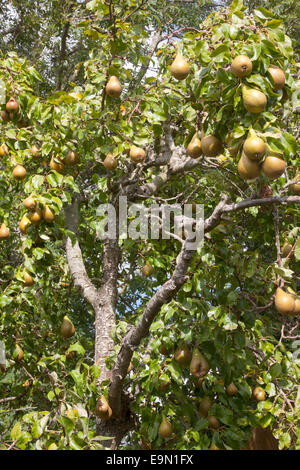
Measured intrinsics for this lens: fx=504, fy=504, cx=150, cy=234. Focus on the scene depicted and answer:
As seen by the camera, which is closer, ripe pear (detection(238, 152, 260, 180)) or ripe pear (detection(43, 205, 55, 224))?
ripe pear (detection(238, 152, 260, 180))

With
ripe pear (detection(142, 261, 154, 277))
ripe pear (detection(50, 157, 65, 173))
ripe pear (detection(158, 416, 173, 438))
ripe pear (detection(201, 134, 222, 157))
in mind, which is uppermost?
ripe pear (detection(50, 157, 65, 173))

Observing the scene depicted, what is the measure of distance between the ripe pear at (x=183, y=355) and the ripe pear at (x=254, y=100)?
4.43ft

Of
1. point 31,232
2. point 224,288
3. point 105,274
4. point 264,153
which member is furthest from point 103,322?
point 264,153

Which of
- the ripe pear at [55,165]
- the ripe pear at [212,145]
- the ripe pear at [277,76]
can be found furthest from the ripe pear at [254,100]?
the ripe pear at [55,165]

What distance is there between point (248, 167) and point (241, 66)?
38 cm

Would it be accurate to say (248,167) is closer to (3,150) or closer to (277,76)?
→ (277,76)

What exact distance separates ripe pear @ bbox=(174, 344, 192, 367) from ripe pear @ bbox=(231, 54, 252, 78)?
145 cm

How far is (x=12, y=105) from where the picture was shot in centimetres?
324

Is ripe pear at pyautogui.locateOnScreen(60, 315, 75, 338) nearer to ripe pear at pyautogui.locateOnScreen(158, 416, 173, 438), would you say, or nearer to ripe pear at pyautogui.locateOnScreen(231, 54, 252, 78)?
ripe pear at pyautogui.locateOnScreen(158, 416, 173, 438)

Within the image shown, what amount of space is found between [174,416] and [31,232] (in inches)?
54.5

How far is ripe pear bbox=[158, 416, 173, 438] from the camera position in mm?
2682

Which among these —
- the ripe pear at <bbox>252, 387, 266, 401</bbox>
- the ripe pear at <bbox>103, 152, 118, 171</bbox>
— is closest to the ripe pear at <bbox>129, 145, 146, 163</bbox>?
the ripe pear at <bbox>103, 152, 118, 171</bbox>

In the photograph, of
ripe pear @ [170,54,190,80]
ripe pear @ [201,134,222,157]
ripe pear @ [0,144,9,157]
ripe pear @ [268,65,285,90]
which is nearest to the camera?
ripe pear @ [268,65,285,90]

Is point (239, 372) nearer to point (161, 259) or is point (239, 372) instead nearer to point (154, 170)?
point (161, 259)
